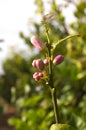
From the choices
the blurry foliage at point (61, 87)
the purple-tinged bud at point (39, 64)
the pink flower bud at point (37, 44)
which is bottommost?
the purple-tinged bud at point (39, 64)

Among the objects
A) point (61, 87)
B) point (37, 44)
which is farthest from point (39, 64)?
Answer: point (61, 87)

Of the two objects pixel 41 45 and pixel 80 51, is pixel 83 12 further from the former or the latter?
pixel 41 45

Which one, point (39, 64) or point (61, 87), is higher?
point (61, 87)

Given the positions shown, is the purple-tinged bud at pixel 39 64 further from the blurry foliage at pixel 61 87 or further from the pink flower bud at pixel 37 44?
the blurry foliage at pixel 61 87

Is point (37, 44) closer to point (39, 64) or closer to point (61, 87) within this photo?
point (39, 64)

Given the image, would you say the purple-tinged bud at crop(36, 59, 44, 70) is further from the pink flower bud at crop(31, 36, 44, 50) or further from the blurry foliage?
the blurry foliage

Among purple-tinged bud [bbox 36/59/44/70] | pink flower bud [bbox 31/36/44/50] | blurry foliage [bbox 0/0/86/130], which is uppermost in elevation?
blurry foliage [bbox 0/0/86/130]

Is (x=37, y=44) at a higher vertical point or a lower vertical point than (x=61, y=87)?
lower

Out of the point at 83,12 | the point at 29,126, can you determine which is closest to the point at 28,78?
the point at 83,12

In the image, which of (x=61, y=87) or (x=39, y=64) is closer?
(x=39, y=64)

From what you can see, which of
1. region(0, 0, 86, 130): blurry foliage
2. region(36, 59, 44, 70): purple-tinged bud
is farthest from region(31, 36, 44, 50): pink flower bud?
region(0, 0, 86, 130): blurry foliage

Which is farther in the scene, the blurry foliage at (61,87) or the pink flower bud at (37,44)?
the blurry foliage at (61,87)

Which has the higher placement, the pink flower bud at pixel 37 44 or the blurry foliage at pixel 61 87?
the blurry foliage at pixel 61 87

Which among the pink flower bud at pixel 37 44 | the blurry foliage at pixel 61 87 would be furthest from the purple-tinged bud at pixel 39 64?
the blurry foliage at pixel 61 87
